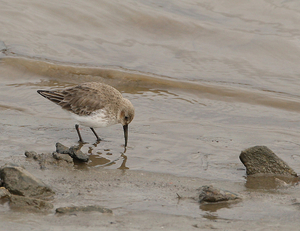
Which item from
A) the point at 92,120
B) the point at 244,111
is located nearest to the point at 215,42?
the point at 244,111

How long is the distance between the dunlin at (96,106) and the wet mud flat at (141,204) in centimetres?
128

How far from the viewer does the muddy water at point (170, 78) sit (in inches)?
244

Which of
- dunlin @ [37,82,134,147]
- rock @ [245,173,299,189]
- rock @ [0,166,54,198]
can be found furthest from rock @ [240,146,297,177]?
rock @ [0,166,54,198]

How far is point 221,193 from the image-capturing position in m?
4.46

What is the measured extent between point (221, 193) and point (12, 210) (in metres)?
2.06

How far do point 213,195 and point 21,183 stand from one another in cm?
195

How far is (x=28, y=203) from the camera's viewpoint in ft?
13.6

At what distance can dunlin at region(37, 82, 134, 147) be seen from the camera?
6.85 m

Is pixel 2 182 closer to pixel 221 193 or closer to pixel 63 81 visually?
pixel 221 193

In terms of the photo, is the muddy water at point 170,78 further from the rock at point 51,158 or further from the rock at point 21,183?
the rock at point 21,183

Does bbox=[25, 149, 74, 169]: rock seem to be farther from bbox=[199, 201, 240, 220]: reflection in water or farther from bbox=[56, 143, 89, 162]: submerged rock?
bbox=[199, 201, 240, 220]: reflection in water

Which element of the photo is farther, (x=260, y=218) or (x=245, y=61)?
(x=245, y=61)

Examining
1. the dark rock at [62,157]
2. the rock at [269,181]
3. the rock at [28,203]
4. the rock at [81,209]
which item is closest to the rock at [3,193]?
the rock at [28,203]

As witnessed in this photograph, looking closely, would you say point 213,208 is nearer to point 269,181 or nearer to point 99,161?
point 269,181
